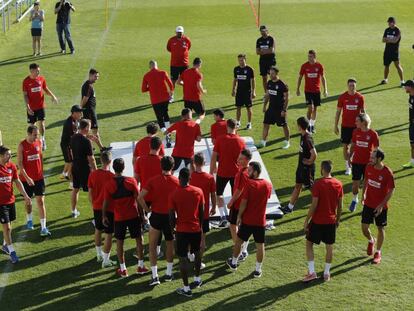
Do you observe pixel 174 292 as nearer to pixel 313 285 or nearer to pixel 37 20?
pixel 313 285

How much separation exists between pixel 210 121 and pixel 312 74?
10.1ft

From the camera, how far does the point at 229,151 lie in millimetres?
11633

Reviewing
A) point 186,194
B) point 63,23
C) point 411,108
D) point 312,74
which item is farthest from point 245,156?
point 63,23

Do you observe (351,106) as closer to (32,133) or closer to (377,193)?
(377,193)

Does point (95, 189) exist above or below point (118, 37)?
below

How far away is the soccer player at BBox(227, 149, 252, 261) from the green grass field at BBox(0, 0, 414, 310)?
1.63ft

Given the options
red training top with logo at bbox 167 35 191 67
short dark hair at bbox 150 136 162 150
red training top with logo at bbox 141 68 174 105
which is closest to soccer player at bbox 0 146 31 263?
short dark hair at bbox 150 136 162 150

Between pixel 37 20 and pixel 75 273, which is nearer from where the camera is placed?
pixel 75 273

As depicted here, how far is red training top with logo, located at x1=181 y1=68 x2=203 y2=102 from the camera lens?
16.2 m

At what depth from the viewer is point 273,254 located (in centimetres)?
1118

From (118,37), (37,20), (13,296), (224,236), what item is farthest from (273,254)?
(118,37)

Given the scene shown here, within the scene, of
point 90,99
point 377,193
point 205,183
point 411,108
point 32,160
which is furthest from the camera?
point 90,99

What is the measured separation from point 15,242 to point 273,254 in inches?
185

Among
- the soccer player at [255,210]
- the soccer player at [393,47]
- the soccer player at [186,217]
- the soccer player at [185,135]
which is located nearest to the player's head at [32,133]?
the soccer player at [185,135]
